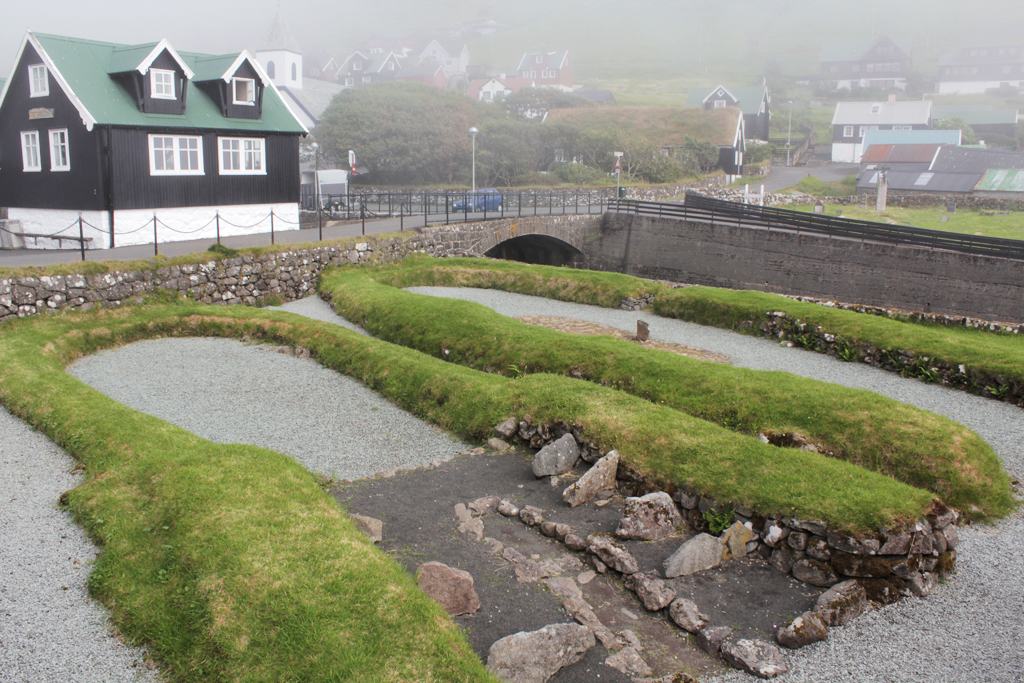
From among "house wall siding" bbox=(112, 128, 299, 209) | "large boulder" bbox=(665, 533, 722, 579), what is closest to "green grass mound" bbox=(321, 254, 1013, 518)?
"large boulder" bbox=(665, 533, 722, 579)

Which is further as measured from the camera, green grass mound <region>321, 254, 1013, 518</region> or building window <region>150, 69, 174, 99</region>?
building window <region>150, 69, 174, 99</region>

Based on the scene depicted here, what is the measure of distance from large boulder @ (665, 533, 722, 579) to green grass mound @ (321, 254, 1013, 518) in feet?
3.99

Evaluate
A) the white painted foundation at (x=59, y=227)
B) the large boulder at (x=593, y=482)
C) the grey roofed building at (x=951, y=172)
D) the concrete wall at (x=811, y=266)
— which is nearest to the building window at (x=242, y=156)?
the white painted foundation at (x=59, y=227)

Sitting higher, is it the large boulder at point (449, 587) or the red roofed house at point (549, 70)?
the red roofed house at point (549, 70)

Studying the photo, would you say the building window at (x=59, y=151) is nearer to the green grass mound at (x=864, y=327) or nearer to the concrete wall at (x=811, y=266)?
the green grass mound at (x=864, y=327)

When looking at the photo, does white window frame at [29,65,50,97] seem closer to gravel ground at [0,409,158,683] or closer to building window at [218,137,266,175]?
building window at [218,137,266,175]

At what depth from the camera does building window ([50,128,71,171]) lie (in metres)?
27.5

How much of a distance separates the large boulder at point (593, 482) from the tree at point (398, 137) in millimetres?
59184

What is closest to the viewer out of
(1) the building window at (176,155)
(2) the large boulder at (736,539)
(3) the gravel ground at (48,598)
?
(3) the gravel ground at (48,598)

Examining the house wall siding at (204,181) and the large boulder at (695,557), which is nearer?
the large boulder at (695,557)

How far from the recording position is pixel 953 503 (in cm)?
1116

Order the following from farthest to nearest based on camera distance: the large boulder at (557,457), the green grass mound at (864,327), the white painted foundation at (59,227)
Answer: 1. the white painted foundation at (59,227)
2. the green grass mound at (864,327)
3. the large boulder at (557,457)

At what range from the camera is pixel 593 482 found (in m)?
10.8

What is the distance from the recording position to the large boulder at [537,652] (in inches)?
278
